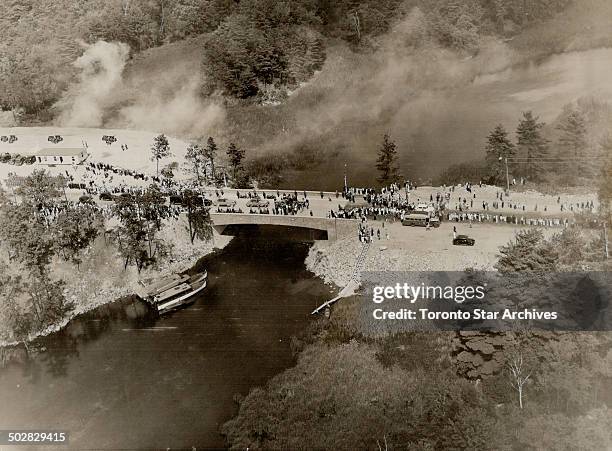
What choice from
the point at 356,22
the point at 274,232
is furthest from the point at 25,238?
the point at 356,22

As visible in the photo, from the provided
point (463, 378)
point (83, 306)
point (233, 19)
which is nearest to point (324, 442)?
point (463, 378)

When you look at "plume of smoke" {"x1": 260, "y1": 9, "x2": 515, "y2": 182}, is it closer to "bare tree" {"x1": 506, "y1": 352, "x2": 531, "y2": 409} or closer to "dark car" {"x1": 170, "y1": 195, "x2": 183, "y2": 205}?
"dark car" {"x1": 170, "y1": 195, "x2": 183, "y2": 205}

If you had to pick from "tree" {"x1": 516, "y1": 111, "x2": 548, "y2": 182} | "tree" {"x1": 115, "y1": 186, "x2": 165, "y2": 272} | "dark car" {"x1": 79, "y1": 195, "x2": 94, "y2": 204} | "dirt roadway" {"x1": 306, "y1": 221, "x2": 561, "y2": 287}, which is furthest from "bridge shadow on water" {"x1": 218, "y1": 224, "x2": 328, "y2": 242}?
"tree" {"x1": 516, "y1": 111, "x2": 548, "y2": 182}

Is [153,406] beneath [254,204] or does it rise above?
beneath

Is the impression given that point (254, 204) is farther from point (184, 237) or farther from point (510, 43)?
point (510, 43)

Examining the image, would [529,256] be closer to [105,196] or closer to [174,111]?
[105,196]

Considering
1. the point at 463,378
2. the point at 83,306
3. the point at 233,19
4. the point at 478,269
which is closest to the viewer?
the point at 463,378
